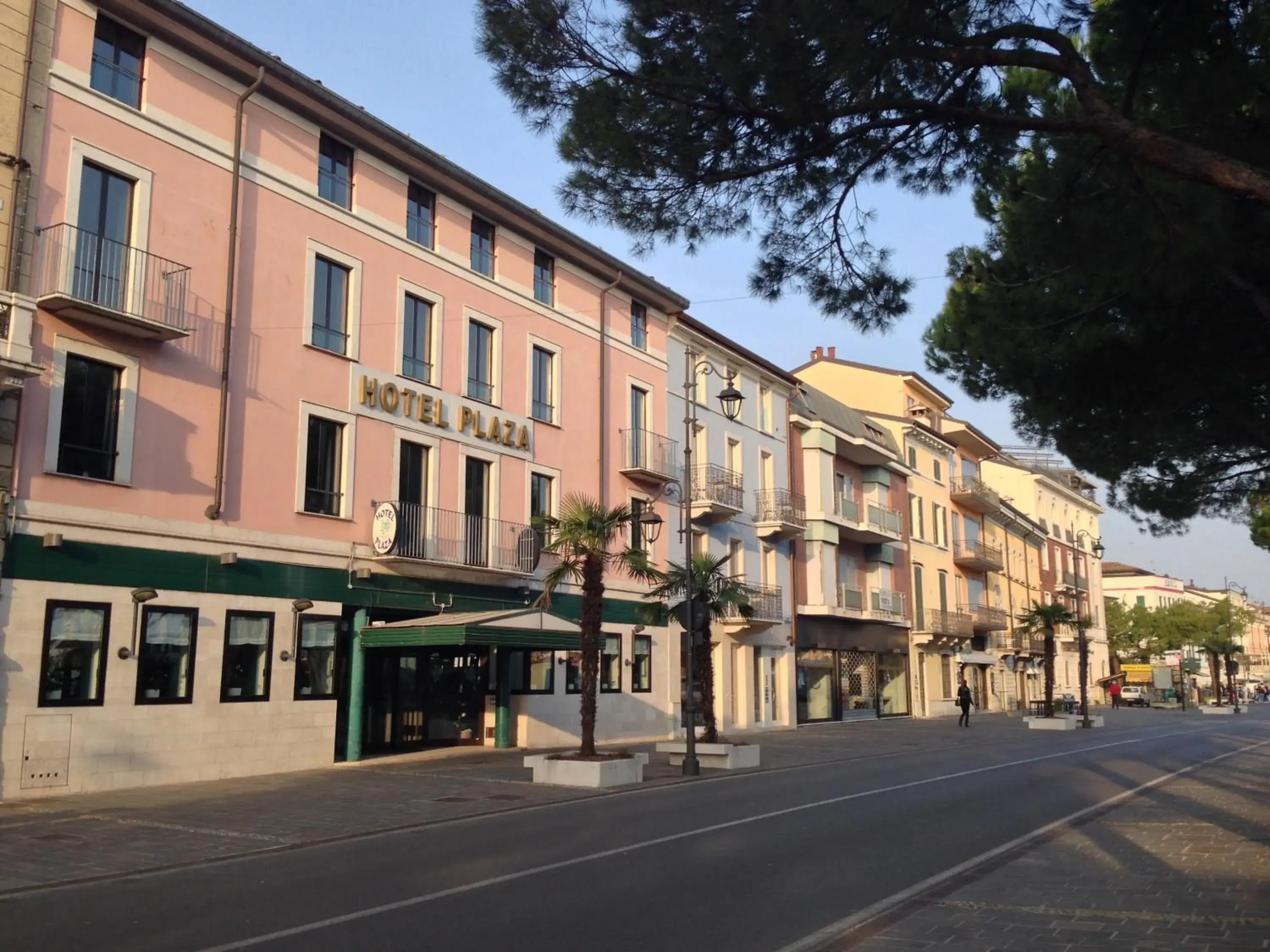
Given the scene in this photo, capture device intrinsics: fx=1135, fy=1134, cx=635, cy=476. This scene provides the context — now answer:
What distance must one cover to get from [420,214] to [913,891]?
1875 cm

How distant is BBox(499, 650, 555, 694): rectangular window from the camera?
25719 millimetres

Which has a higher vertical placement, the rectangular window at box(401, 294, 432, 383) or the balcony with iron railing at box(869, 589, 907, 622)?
the rectangular window at box(401, 294, 432, 383)

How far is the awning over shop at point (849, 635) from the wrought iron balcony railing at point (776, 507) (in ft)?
12.6

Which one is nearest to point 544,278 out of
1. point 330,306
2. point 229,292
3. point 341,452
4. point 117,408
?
point 330,306

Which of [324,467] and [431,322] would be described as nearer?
[324,467]

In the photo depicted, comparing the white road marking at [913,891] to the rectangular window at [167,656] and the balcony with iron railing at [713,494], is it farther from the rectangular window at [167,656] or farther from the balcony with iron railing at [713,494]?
the balcony with iron railing at [713,494]

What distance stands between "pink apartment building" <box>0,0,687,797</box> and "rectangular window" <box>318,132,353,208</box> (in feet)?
0.21

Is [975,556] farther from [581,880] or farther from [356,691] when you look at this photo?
[581,880]

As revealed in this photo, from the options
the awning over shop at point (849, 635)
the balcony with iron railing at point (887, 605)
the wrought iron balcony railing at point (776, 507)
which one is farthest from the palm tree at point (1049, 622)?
the wrought iron balcony railing at point (776, 507)

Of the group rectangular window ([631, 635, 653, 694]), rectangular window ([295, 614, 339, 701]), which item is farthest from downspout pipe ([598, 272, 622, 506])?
rectangular window ([295, 614, 339, 701])

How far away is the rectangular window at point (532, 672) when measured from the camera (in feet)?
84.4

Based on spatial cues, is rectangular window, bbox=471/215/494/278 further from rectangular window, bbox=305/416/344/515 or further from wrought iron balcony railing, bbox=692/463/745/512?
wrought iron balcony railing, bbox=692/463/745/512

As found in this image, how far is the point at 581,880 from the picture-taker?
9.53 meters

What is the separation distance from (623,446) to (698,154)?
2028cm
